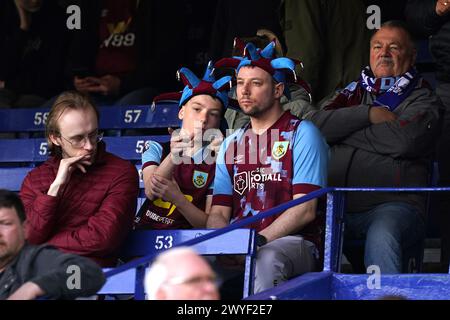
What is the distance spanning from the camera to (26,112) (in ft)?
28.9

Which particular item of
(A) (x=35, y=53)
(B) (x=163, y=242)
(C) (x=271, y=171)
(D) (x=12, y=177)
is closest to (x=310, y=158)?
(C) (x=271, y=171)

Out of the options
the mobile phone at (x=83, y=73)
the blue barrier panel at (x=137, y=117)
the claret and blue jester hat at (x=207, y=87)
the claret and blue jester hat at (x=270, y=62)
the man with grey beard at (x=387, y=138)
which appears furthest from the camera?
the mobile phone at (x=83, y=73)

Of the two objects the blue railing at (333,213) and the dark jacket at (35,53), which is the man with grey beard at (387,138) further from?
the dark jacket at (35,53)

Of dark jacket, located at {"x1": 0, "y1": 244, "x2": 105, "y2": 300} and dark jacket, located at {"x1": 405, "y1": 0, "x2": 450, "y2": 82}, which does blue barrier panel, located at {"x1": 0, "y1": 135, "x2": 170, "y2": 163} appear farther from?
dark jacket, located at {"x1": 0, "y1": 244, "x2": 105, "y2": 300}

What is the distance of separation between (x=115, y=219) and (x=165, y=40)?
9.81ft

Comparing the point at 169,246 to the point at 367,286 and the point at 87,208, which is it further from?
the point at 367,286

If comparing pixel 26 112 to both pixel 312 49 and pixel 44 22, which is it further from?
pixel 312 49

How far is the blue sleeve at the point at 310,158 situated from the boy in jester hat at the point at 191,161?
0.52 metres

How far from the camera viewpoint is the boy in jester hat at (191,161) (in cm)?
649

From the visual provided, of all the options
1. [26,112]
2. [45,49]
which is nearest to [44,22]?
[45,49]

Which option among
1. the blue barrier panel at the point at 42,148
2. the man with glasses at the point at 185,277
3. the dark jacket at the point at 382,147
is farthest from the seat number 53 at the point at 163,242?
the man with glasses at the point at 185,277

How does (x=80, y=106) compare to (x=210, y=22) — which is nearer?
(x=80, y=106)

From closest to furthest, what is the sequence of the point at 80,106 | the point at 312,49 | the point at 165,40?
the point at 80,106 < the point at 312,49 < the point at 165,40

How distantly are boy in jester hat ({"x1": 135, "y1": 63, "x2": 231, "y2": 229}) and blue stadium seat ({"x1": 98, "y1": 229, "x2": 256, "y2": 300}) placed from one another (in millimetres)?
288
